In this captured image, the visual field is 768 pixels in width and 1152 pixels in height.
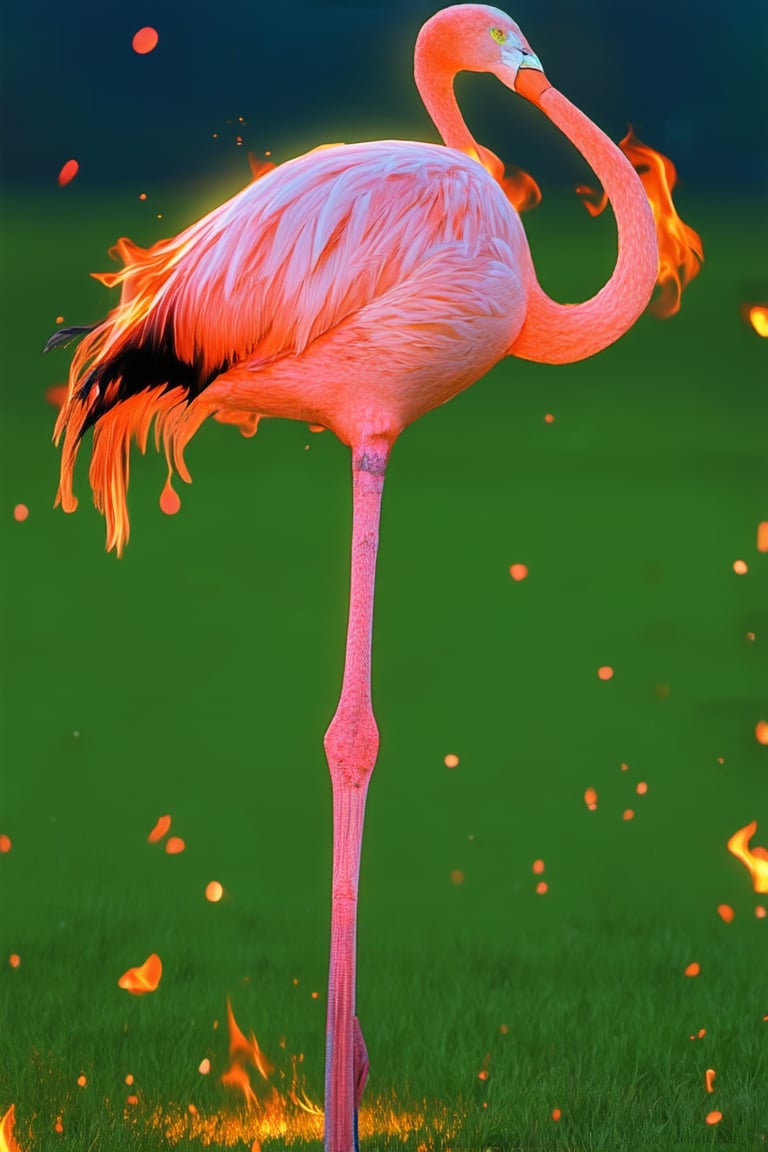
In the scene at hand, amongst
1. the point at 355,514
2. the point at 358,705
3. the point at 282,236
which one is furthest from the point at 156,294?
the point at 358,705

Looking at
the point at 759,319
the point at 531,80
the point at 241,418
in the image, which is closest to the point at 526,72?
the point at 531,80

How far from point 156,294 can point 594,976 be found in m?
2.67

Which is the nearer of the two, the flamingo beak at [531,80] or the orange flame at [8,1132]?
the flamingo beak at [531,80]

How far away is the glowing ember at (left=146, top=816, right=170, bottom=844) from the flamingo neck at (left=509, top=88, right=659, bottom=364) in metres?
2.12

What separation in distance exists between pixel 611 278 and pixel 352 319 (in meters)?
0.72

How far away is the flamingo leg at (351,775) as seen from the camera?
386 centimetres

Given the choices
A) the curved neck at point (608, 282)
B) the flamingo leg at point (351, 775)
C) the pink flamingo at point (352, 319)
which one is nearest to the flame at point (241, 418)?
the pink flamingo at point (352, 319)

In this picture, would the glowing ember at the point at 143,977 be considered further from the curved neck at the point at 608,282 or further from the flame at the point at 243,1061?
the curved neck at the point at 608,282

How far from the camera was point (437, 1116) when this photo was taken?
4.38 metres

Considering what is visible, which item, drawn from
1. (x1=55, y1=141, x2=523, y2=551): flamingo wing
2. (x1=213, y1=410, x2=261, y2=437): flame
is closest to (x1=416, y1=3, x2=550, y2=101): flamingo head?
(x1=55, y1=141, x2=523, y2=551): flamingo wing

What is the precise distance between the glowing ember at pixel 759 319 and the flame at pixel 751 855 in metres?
1.63

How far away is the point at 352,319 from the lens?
148 inches

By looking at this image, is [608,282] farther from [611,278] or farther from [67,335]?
[67,335]

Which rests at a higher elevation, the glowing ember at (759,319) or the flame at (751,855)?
the glowing ember at (759,319)
